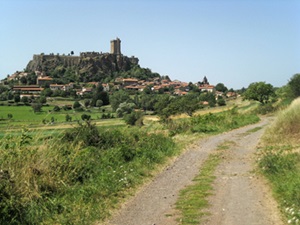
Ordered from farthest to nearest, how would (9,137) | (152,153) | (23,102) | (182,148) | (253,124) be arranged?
(23,102), (253,124), (182,148), (152,153), (9,137)

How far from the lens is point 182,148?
13930 mm

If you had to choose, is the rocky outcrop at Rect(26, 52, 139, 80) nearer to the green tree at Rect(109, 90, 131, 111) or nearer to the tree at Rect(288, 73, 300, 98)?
the green tree at Rect(109, 90, 131, 111)

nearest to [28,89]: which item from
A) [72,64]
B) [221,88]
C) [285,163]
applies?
[72,64]

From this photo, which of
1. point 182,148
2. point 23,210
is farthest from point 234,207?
point 182,148

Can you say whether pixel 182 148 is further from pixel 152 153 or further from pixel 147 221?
pixel 147 221

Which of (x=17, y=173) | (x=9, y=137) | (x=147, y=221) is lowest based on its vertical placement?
(x=147, y=221)

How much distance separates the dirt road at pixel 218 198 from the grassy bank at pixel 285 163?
252mm

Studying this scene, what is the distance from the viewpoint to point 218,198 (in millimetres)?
7336

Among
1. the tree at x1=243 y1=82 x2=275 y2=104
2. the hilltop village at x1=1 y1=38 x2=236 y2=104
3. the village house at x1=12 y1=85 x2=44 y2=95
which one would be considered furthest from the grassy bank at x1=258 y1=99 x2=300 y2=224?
the hilltop village at x1=1 y1=38 x2=236 y2=104

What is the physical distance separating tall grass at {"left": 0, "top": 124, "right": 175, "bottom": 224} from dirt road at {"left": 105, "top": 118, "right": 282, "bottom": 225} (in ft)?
A: 1.55

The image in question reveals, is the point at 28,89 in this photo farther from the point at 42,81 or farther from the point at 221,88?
the point at 221,88

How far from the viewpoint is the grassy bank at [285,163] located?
6.48 meters

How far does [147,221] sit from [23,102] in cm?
10625

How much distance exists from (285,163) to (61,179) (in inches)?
214
